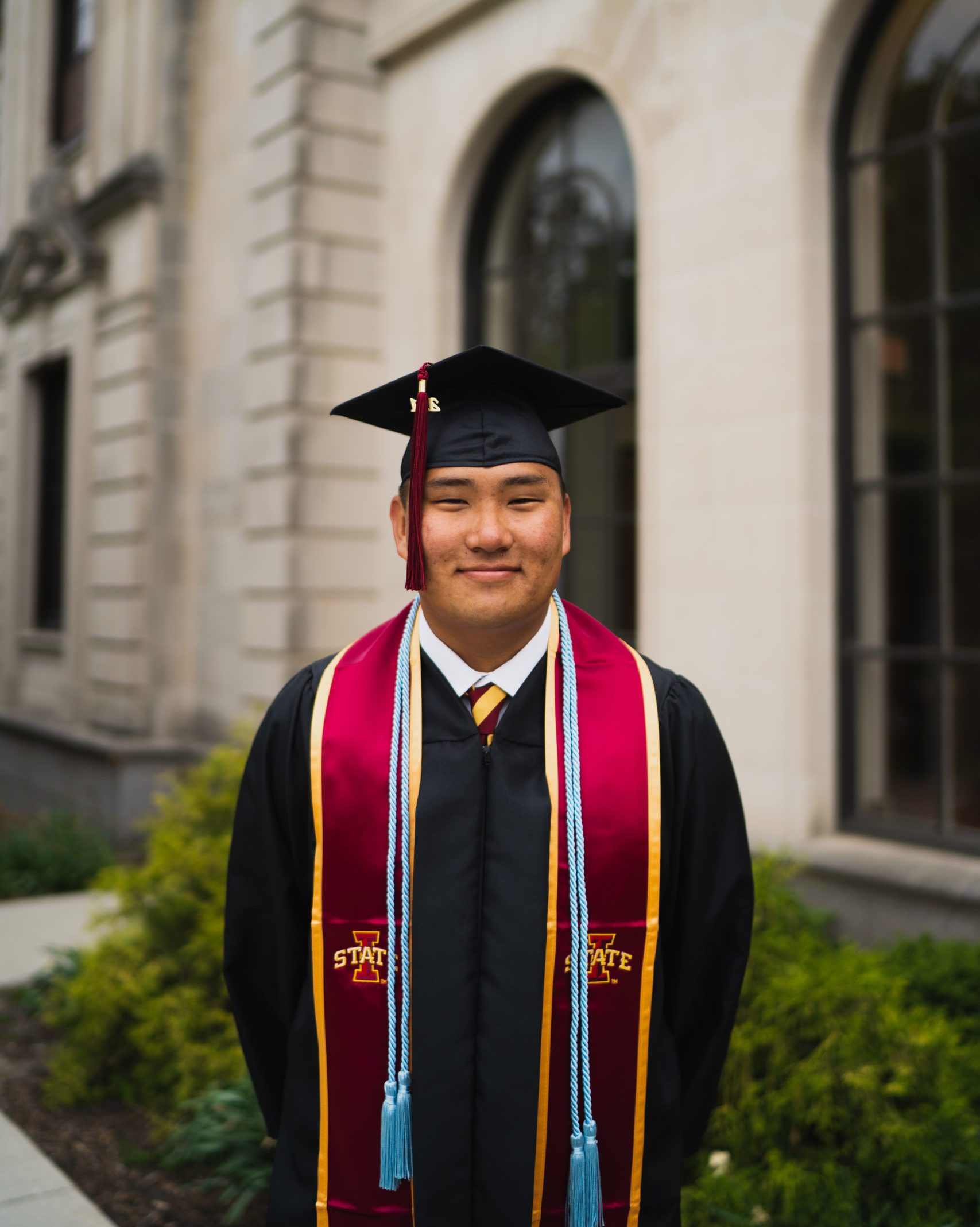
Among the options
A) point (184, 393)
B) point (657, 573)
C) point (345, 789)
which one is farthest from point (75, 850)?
point (345, 789)

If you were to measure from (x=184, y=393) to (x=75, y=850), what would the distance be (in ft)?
12.3

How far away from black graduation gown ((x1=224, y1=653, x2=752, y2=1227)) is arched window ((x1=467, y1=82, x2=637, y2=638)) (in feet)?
13.7

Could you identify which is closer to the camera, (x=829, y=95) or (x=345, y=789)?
(x=345, y=789)

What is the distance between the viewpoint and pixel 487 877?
6.22ft

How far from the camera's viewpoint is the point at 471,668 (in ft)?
6.69

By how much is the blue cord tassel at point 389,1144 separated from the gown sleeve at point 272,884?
34cm

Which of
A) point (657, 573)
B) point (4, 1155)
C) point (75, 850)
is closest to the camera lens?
point (4, 1155)

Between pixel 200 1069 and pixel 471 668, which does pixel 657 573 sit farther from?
pixel 471 668

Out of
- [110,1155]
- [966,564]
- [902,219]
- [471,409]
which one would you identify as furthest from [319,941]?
[966,564]

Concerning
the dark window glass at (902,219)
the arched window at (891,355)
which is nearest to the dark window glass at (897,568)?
the arched window at (891,355)

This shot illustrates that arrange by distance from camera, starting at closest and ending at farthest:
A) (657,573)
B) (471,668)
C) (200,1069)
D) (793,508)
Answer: (471,668)
(200,1069)
(793,508)
(657,573)

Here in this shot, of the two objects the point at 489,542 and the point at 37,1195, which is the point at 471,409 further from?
the point at 37,1195

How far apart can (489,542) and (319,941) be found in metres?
0.78

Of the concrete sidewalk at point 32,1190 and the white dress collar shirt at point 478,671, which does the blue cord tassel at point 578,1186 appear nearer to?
the white dress collar shirt at point 478,671
